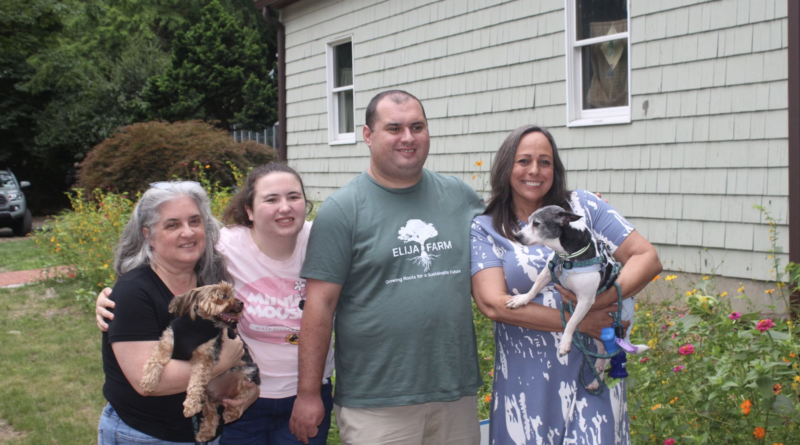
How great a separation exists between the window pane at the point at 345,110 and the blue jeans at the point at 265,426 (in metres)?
8.40

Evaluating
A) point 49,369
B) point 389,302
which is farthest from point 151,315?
point 49,369

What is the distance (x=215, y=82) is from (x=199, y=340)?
22.5 meters

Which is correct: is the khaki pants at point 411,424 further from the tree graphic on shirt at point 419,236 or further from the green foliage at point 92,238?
the green foliage at point 92,238

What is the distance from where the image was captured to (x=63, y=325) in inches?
288

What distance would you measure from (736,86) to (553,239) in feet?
14.5

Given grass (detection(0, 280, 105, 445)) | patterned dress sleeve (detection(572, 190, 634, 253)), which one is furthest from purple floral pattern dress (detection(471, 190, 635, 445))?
grass (detection(0, 280, 105, 445))

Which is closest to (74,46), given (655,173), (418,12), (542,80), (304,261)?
(418,12)

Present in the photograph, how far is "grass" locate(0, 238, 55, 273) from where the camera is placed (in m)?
10.9

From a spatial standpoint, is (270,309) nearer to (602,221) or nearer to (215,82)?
(602,221)

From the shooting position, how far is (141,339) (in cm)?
230

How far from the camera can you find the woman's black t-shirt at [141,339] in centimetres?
231

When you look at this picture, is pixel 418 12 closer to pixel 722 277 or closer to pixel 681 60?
pixel 681 60

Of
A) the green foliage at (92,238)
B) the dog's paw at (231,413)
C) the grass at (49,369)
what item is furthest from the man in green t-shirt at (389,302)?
the green foliage at (92,238)

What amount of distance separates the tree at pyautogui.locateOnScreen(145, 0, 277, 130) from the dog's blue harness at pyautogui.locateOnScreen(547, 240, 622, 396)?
2174 centimetres
